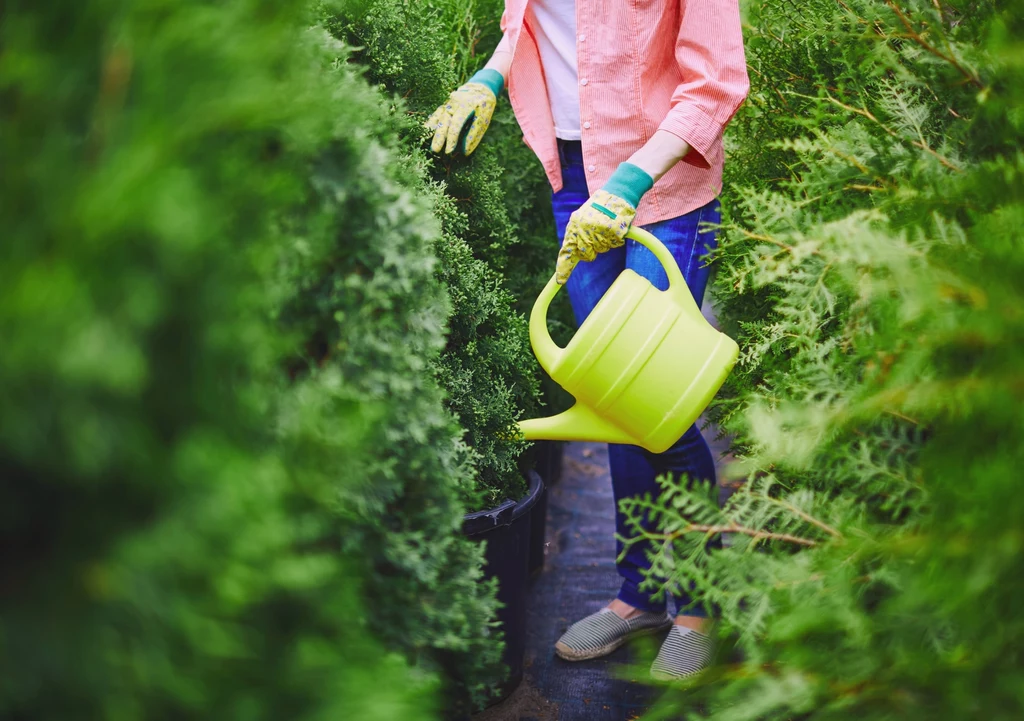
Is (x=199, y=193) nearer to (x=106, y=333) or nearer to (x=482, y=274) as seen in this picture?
(x=106, y=333)

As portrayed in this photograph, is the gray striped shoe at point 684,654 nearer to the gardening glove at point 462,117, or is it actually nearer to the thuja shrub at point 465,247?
the thuja shrub at point 465,247

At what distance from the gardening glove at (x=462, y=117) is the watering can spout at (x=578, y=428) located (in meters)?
0.73

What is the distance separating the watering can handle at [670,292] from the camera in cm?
170

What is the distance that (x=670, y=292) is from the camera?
169 cm

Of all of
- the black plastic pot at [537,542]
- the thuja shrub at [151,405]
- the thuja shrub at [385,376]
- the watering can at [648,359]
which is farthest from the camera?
the black plastic pot at [537,542]

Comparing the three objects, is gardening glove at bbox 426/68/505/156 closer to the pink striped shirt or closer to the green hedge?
the pink striped shirt

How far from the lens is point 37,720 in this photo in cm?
64

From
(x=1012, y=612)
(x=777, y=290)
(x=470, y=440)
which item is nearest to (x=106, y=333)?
(x=1012, y=612)

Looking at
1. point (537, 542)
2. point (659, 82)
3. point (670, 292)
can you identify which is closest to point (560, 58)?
point (659, 82)

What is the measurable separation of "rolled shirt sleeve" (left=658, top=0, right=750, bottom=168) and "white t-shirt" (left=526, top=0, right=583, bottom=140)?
33 centimetres

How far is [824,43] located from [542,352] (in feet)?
3.31

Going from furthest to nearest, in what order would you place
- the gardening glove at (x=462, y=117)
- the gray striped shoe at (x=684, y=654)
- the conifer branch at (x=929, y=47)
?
1. the gray striped shoe at (x=684, y=654)
2. the gardening glove at (x=462, y=117)
3. the conifer branch at (x=929, y=47)

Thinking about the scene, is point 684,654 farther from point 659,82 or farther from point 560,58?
point 560,58

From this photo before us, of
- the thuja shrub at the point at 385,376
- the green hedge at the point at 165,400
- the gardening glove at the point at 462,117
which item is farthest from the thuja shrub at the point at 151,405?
the gardening glove at the point at 462,117
